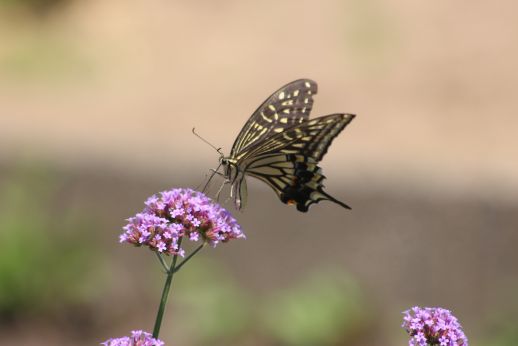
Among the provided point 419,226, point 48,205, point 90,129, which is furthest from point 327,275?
point 90,129

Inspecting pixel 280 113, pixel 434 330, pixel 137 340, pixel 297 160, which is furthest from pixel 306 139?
pixel 137 340

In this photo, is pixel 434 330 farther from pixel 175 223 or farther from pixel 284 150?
pixel 284 150

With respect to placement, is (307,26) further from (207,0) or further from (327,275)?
(327,275)

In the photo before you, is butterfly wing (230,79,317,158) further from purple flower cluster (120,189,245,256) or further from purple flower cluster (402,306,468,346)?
purple flower cluster (402,306,468,346)

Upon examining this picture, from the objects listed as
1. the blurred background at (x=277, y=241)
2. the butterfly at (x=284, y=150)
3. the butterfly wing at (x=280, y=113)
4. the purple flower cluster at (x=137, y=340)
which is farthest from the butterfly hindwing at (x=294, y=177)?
the blurred background at (x=277, y=241)

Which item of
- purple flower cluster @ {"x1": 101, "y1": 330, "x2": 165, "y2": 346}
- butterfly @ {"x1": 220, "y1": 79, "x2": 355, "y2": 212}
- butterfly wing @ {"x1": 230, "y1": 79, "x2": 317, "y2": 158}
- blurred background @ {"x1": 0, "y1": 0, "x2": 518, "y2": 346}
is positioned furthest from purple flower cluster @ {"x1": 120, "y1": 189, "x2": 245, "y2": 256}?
blurred background @ {"x1": 0, "y1": 0, "x2": 518, "y2": 346}
